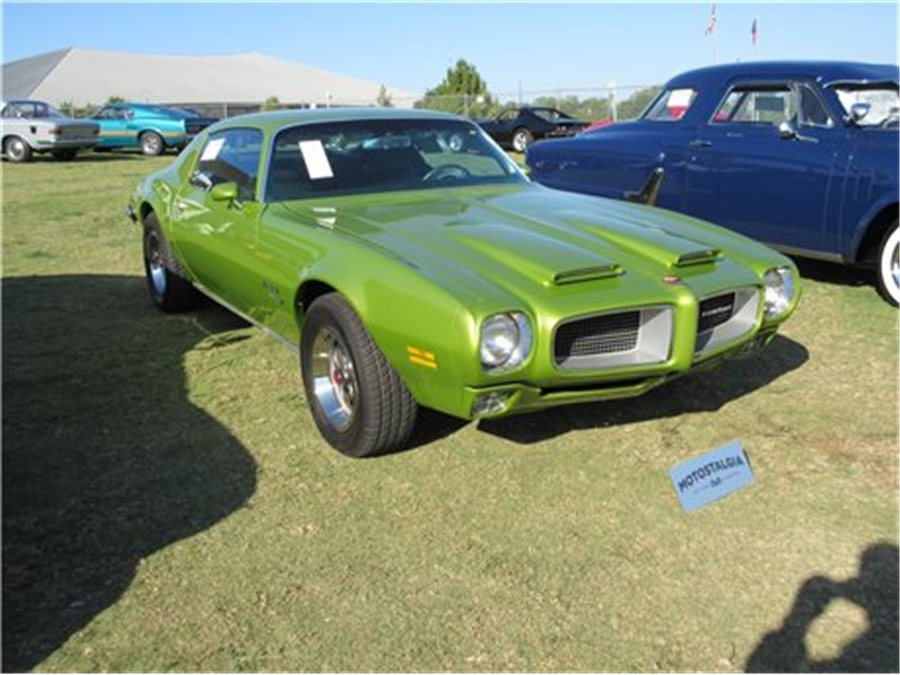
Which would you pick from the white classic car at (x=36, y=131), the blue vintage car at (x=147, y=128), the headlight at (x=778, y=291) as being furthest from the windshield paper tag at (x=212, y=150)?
the blue vintage car at (x=147, y=128)

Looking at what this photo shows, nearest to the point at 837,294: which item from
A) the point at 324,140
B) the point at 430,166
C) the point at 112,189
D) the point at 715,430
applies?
the point at 715,430

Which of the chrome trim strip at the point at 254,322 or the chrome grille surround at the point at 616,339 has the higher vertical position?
the chrome grille surround at the point at 616,339

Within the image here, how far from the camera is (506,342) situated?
3002 millimetres

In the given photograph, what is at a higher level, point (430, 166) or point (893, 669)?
point (430, 166)

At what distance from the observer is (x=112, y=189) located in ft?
44.7

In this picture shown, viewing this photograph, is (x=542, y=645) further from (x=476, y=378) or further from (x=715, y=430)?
(x=715, y=430)

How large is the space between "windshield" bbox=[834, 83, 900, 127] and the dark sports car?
47.5 ft

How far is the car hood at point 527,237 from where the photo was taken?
3258mm

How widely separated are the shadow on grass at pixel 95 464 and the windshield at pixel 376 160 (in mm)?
1279

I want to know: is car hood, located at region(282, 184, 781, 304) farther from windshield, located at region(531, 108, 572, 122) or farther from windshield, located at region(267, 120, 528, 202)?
windshield, located at region(531, 108, 572, 122)

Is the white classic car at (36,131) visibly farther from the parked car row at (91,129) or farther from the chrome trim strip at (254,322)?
the chrome trim strip at (254,322)

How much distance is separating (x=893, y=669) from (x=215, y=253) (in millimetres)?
3708

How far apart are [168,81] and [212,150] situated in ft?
220

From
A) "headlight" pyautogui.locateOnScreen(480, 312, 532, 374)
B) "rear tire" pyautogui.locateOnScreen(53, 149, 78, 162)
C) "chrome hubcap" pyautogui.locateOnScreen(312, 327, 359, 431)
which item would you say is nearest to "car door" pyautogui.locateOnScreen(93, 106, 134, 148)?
"rear tire" pyautogui.locateOnScreen(53, 149, 78, 162)
